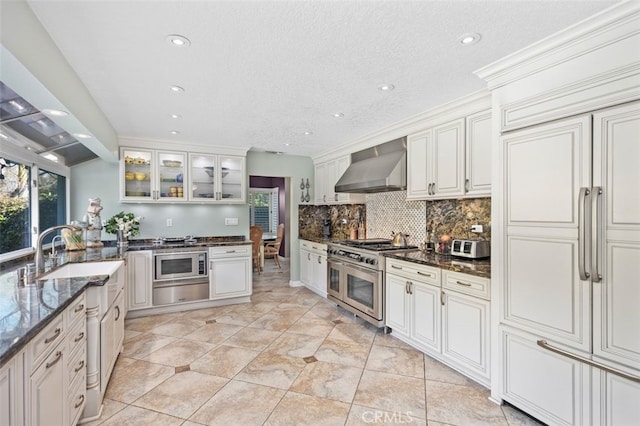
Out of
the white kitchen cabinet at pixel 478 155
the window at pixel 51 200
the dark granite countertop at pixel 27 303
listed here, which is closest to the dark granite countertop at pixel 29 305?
the dark granite countertop at pixel 27 303

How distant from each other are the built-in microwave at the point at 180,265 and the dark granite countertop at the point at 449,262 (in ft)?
8.49

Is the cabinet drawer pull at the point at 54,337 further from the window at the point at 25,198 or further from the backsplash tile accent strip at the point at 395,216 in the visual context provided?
the backsplash tile accent strip at the point at 395,216

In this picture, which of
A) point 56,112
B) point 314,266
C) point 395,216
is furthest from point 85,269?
point 395,216

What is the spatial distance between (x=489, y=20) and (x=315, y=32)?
954 mm

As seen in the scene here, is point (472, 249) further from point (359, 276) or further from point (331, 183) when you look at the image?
point (331, 183)

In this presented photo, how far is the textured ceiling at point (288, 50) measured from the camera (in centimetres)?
156

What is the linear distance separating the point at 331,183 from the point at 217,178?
180 cm

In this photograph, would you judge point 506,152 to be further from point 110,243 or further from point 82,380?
point 110,243

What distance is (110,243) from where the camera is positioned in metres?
4.19

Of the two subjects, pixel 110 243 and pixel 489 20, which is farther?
pixel 110 243

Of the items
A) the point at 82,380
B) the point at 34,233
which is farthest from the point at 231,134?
the point at 82,380

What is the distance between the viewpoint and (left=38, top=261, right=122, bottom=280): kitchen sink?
2.54m

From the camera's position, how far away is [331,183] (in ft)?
16.4

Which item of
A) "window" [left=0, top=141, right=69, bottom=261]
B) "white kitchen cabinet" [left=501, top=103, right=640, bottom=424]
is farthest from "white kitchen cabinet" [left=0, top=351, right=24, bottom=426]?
"white kitchen cabinet" [left=501, top=103, right=640, bottom=424]
